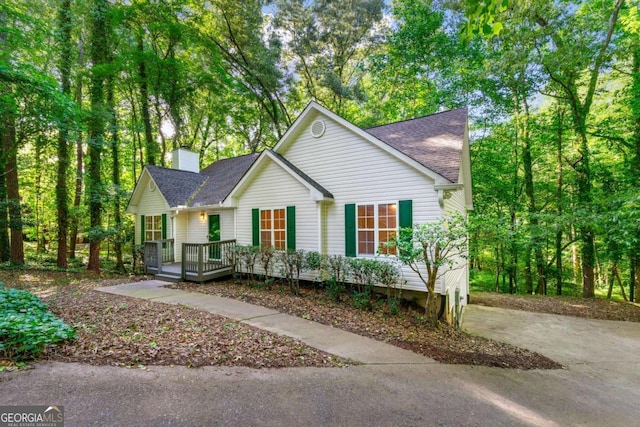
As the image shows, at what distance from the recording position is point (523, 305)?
10.4m

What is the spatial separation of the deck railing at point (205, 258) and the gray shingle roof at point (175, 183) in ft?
11.6

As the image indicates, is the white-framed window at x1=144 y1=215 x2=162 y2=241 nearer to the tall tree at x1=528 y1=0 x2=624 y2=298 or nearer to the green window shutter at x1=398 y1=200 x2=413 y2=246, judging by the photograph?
the green window shutter at x1=398 y1=200 x2=413 y2=246

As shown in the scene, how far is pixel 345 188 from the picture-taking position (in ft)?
28.4

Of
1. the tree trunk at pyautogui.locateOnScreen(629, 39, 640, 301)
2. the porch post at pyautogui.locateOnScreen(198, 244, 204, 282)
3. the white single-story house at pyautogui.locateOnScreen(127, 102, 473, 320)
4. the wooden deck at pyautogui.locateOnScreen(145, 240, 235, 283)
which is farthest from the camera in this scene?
the tree trunk at pyautogui.locateOnScreen(629, 39, 640, 301)

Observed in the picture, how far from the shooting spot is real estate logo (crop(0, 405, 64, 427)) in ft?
8.34

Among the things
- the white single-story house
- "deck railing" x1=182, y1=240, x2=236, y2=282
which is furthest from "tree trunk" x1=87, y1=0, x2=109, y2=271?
"deck railing" x1=182, y1=240, x2=236, y2=282

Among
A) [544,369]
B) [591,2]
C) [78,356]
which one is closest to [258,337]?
[78,356]

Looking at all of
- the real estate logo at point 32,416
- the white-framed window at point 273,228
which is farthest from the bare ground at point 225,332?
the white-framed window at point 273,228

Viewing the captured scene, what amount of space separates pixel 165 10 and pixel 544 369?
20.9 meters

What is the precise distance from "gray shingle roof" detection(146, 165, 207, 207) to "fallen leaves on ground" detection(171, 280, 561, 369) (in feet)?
18.4

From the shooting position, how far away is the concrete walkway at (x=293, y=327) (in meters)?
4.45

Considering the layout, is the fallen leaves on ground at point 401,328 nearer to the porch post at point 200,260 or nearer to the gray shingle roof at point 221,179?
the porch post at point 200,260

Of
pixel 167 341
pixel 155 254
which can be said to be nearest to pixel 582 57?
pixel 167 341

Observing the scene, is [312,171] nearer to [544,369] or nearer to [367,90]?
[544,369]
